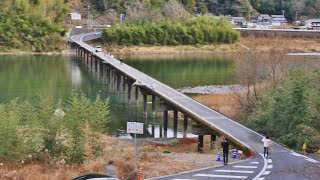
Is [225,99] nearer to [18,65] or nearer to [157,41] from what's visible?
[18,65]

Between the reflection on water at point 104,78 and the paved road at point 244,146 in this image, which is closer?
the paved road at point 244,146

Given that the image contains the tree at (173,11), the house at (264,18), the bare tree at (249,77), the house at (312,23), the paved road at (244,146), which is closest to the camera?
the paved road at (244,146)

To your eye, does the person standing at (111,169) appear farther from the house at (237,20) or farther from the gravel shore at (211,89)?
the house at (237,20)

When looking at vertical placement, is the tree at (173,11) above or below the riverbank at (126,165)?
above

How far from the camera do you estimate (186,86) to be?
45156 millimetres

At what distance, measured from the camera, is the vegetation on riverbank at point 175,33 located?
86.8m

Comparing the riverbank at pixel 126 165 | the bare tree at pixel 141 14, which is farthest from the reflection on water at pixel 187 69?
the riverbank at pixel 126 165

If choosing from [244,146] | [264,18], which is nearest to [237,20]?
[264,18]

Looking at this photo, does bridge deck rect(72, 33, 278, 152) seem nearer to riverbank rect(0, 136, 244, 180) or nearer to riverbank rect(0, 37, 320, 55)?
riverbank rect(0, 136, 244, 180)

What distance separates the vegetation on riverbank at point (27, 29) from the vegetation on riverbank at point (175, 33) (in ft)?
30.2

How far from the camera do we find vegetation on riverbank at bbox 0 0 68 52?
7856 cm

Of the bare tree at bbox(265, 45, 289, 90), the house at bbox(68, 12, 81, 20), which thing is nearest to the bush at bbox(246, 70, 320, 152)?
the bare tree at bbox(265, 45, 289, 90)

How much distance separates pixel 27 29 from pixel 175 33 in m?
24.1

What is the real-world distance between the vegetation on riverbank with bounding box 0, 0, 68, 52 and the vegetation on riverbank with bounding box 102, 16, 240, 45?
Result: 30.2ft
